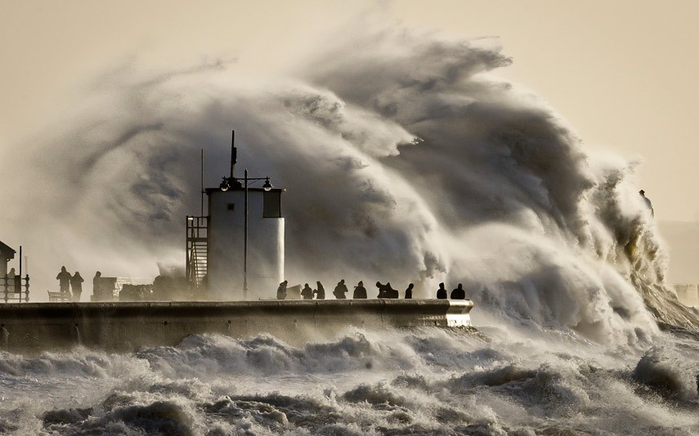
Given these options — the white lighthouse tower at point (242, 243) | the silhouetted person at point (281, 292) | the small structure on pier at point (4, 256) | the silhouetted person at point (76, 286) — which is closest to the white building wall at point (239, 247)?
the white lighthouse tower at point (242, 243)

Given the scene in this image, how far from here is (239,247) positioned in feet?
93.4

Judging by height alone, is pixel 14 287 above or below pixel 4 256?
below

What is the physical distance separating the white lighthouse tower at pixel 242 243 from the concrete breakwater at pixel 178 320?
2.53 metres

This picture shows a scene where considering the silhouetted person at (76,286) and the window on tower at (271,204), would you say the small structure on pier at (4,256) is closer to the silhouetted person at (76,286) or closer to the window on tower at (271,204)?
the silhouetted person at (76,286)

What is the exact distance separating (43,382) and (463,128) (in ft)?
71.8

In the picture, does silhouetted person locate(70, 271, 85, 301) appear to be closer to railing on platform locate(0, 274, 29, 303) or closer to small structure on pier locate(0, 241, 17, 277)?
railing on platform locate(0, 274, 29, 303)

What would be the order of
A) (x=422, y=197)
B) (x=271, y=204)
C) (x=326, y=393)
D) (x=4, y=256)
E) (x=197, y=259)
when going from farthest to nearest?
(x=422, y=197) → (x=4, y=256) → (x=197, y=259) → (x=271, y=204) → (x=326, y=393)

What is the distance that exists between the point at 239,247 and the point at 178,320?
4650mm

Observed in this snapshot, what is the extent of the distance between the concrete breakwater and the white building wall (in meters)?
2.50

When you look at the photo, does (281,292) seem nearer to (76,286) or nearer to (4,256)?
(76,286)

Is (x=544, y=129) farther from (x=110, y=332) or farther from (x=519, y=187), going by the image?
(x=110, y=332)

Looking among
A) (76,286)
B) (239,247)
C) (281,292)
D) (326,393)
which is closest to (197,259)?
(239,247)

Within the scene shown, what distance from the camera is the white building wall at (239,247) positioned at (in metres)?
28.4

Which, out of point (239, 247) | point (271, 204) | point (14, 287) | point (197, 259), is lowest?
point (14, 287)
